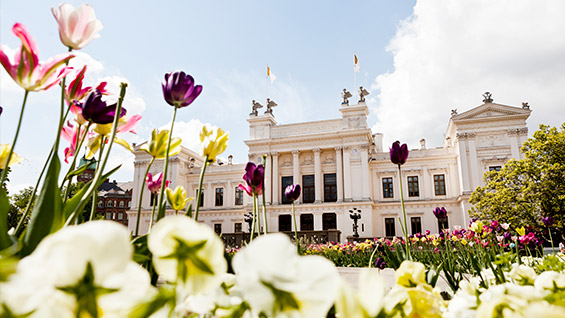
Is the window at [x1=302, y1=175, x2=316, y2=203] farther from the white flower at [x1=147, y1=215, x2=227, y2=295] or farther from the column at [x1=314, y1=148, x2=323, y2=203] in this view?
the white flower at [x1=147, y1=215, x2=227, y2=295]

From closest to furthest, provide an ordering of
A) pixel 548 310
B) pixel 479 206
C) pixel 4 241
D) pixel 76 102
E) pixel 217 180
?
pixel 548 310
pixel 4 241
pixel 76 102
pixel 479 206
pixel 217 180

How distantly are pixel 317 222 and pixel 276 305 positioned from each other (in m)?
27.8

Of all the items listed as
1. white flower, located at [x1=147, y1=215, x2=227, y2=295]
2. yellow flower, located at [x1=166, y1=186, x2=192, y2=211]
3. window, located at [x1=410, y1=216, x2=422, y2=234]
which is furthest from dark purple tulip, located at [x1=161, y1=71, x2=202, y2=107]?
window, located at [x1=410, y1=216, x2=422, y2=234]

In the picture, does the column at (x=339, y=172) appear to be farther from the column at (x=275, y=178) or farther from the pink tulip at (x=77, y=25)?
the pink tulip at (x=77, y=25)

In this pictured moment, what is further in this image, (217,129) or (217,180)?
(217,180)

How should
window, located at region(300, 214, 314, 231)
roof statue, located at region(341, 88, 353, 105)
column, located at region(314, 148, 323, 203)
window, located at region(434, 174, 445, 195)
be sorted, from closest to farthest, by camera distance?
window, located at region(434, 174, 445, 195) → window, located at region(300, 214, 314, 231) → column, located at region(314, 148, 323, 203) → roof statue, located at region(341, 88, 353, 105)

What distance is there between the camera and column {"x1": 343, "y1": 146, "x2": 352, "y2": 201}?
27691 millimetres

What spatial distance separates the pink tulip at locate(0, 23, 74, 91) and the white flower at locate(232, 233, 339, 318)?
2.79ft

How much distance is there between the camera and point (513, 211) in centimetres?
1767

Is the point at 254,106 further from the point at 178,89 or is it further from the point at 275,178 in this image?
the point at 178,89

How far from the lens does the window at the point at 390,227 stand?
27344 millimetres

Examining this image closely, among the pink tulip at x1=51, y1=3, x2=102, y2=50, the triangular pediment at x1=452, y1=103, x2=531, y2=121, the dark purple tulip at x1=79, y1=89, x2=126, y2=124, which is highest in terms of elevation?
the triangular pediment at x1=452, y1=103, x2=531, y2=121

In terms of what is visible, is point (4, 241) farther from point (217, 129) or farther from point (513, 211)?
point (513, 211)

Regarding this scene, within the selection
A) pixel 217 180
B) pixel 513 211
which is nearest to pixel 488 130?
pixel 513 211
